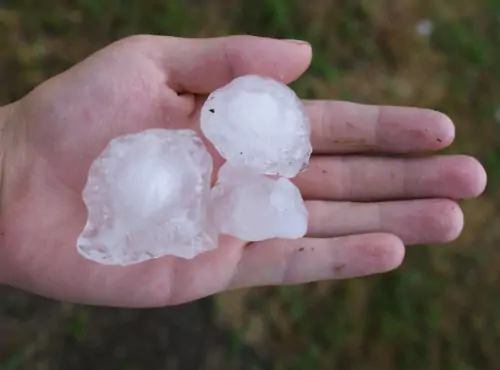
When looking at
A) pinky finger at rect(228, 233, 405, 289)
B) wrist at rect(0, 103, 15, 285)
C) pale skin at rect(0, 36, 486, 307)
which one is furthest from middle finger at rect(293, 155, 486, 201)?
wrist at rect(0, 103, 15, 285)

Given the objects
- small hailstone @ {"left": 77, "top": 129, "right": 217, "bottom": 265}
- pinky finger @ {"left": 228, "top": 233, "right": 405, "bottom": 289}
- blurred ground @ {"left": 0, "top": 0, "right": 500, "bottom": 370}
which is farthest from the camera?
blurred ground @ {"left": 0, "top": 0, "right": 500, "bottom": 370}

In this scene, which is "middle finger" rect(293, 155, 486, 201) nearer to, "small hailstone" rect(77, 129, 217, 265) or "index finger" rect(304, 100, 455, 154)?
"index finger" rect(304, 100, 455, 154)

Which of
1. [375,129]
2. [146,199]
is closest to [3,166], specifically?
[146,199]

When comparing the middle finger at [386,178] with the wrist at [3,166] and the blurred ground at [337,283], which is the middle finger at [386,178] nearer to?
the blurred ground at [337,283]

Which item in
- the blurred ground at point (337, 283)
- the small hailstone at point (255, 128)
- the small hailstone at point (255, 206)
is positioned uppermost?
the small hailstone at point (255, 128)

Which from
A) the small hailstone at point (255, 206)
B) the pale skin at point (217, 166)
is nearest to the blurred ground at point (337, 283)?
the pale skin at point (217, 166)

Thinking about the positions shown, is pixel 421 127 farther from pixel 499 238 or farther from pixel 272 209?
pixel 499 238
